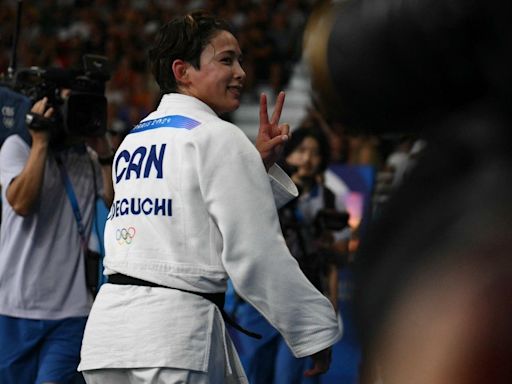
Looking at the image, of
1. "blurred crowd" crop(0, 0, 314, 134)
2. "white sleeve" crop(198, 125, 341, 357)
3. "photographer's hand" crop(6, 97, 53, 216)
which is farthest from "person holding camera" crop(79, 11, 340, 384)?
"blurred crowd" crop(0, 0, 314, 134)

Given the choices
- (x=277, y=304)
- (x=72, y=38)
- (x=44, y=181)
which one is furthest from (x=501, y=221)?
(x=72, y=38)

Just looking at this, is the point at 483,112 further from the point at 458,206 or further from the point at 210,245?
the point at 210,245

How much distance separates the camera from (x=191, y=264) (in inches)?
101

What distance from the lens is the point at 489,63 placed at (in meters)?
0.86

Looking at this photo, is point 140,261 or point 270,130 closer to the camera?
point 140,261

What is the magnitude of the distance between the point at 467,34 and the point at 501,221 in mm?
155

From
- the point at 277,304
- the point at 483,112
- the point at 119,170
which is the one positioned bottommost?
the point at 277,304

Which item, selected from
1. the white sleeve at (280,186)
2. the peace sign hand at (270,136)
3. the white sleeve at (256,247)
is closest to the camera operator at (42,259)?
the white sleeve at (280,186)

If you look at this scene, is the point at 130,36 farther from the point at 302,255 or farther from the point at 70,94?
the point at 70,94

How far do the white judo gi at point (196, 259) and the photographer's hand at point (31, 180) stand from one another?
1.50 m

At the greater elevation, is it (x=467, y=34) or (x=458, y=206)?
(x=467, y=34)

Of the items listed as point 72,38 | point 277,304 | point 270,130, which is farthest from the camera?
point 72,38

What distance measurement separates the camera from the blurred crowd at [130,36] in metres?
12.5

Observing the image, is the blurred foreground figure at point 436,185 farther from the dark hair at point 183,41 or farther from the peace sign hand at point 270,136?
the dark hair at point 183,41
